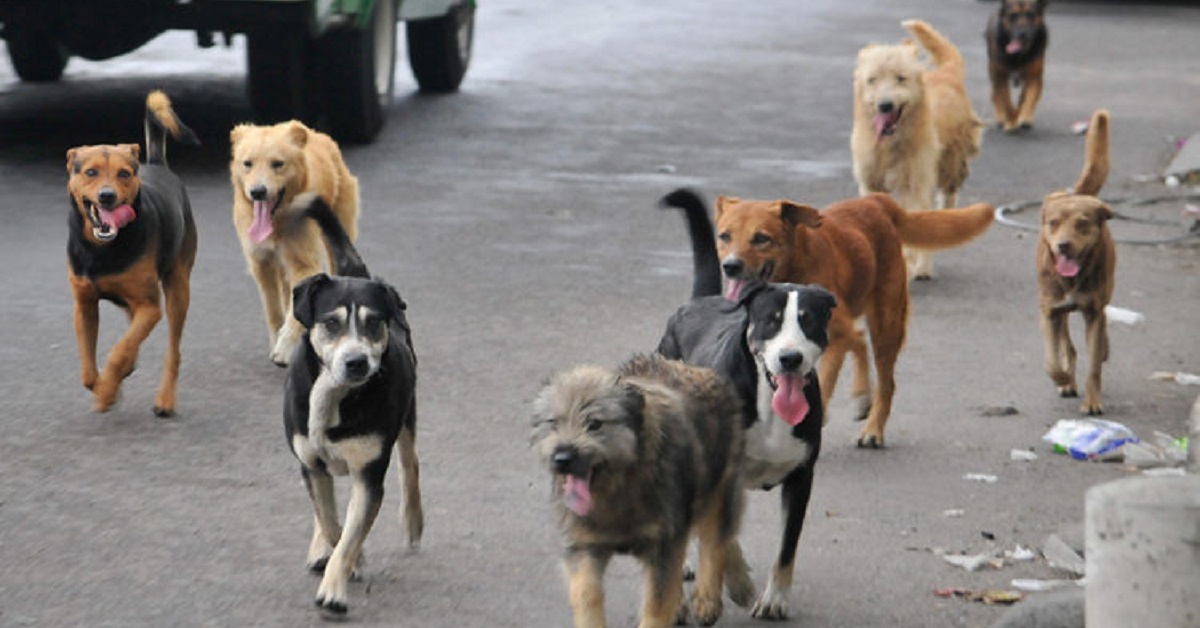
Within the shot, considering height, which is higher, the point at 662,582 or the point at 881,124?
the point at 662,582

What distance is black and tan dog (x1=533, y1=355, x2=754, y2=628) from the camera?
209 inches

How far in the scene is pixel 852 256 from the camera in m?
8.30

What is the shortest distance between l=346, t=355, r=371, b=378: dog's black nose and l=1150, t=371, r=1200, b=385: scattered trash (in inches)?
182

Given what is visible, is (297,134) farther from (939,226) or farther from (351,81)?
(351,81)

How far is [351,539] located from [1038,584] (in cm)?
212

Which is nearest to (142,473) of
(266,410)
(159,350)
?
(266,410)

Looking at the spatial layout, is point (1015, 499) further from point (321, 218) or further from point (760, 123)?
point (760, 123)

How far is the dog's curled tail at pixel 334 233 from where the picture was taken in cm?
722


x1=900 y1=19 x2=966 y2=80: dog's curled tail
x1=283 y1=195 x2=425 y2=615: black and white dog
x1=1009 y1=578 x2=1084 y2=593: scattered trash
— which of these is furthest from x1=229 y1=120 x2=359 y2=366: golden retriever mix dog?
x1=900 y1=19 x2=966 y2=80: dog's curled tail

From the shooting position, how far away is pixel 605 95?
742 inches

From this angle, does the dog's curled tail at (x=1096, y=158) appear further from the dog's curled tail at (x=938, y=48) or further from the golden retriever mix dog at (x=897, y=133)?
the dog's curled tail at (x=938, y=48)

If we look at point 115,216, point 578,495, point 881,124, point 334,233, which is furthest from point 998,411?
point 578,495

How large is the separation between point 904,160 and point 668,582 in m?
6.52

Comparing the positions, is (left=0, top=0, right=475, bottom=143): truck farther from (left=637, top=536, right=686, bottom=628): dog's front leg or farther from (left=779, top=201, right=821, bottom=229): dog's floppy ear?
(left=637, top=536, right=686, bottom=628): dog's front leg
